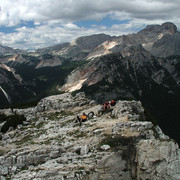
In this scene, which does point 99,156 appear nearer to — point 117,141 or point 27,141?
point 117,141

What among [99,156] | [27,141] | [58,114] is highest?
[58,114]

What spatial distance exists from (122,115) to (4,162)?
20417 millimetres

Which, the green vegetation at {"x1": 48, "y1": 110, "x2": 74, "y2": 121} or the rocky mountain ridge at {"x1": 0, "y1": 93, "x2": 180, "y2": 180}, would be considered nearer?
the rocky mountain ridge at {"x1": 0, "y1": 93, "x2": 180, "y2": 180}

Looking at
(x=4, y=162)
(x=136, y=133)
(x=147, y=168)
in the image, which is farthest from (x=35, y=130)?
(x=147, y=168)

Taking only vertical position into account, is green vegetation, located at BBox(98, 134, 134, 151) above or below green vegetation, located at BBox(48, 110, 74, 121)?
below

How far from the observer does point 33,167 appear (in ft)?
86.3

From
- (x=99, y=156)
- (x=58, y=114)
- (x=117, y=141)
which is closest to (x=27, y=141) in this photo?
(x=99, y=156)

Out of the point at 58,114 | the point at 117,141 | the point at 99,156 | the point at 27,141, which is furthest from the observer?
the point at 58,114

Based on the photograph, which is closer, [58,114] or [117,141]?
[117,141]

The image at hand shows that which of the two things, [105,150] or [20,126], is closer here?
[105,150]

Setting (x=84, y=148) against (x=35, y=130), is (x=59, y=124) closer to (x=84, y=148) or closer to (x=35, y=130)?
(x=35, y=130)

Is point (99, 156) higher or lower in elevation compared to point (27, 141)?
lower

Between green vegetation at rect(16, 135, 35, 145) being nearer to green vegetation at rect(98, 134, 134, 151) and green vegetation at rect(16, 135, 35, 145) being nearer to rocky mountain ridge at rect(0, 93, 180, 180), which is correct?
rocky mountain ridge at rect(0, 93, 180, 180)

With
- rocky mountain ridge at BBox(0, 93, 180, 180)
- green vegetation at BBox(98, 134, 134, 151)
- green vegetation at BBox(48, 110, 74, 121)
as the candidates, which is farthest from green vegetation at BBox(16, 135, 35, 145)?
green vegetation at BBox(98, 134, 134, 151)
